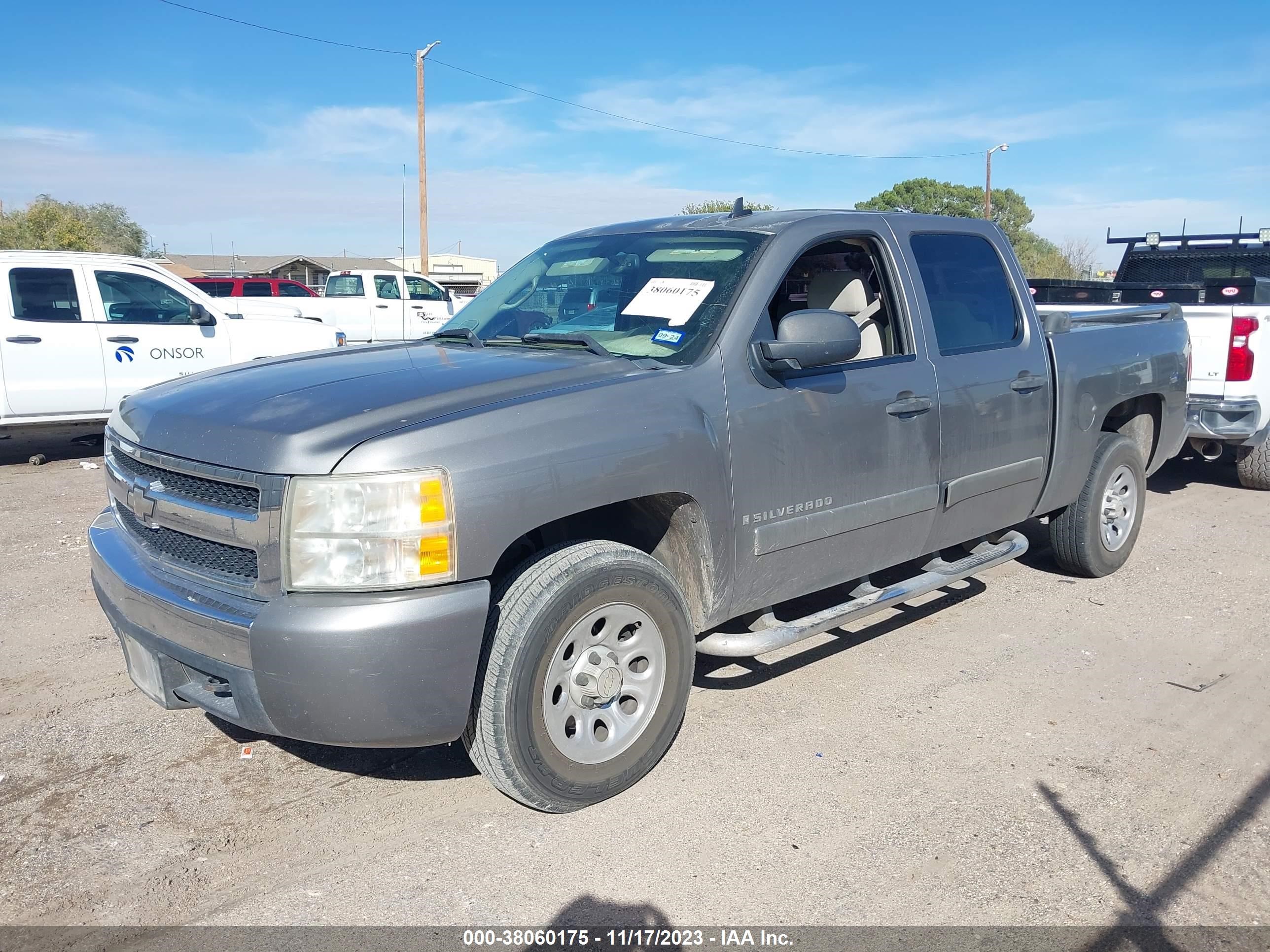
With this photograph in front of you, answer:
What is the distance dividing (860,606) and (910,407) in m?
0.84

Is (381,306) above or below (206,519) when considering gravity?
above

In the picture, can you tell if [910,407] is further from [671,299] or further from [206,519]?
[206,519]

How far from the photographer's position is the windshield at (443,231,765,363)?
3.88m

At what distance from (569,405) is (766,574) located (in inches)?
43.5

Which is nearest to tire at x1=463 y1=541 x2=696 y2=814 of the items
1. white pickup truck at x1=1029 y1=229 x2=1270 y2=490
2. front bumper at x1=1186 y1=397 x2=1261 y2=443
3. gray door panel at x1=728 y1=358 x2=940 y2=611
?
gray door panel at x1=728 y1=358 x2=940 y2=611

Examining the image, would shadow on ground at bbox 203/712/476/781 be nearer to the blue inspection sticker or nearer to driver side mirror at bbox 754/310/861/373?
the blue inspection sticker

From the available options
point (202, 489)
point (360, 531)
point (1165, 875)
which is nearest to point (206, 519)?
point (202, 489)

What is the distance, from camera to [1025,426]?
16.4 ft

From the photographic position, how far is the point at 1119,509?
604 centimetres

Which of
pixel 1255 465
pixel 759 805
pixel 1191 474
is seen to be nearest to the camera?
pixel 759 805

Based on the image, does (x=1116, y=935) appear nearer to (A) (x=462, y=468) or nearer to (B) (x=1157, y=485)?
(A) (x=462, y=468)

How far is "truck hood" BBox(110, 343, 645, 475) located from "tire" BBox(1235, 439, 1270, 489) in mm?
6719

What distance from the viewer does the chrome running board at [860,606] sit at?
12.3ft

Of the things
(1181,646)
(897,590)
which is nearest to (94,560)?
(897,590)
